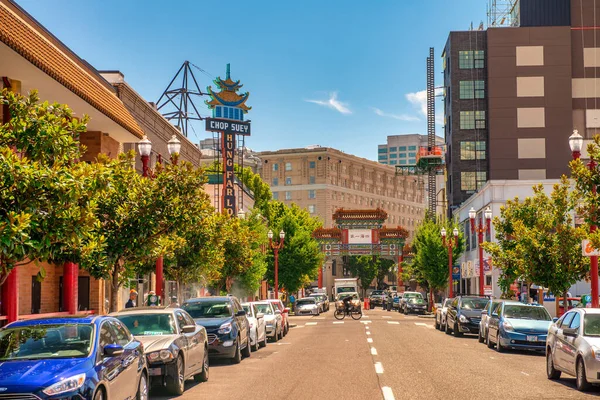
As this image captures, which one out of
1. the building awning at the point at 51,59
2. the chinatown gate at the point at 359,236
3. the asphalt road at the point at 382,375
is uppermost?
the building awning at the point at 51,59

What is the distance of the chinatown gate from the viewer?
291 feet

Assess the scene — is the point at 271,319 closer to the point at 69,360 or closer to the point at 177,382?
the point at 177,382

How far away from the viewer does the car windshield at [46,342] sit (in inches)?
430

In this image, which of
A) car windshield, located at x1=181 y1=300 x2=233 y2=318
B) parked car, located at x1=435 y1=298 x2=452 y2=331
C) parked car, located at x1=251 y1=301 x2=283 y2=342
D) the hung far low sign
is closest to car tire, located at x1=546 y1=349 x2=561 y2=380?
car windshield, located at x1=181 y1=300 x2=233 y2=318

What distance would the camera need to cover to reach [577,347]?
15.9 metres

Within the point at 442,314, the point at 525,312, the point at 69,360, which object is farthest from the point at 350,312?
the point at 69,360

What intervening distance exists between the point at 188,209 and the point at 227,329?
131 inches

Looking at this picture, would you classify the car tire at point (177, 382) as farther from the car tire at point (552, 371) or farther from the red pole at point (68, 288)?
the red pole at point (68, 288)

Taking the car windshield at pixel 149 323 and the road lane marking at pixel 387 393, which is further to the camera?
the car windshield at pixel 149 323

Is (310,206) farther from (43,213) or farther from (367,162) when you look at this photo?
(43,213)

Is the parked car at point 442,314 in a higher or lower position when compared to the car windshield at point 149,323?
lower

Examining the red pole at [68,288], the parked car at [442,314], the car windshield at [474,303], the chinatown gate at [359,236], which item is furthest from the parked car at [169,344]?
the chinatown gate at [359,236]

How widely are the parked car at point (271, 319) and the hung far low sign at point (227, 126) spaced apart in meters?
35.5

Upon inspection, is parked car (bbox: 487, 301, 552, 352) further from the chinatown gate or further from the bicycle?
the chinatown gate
